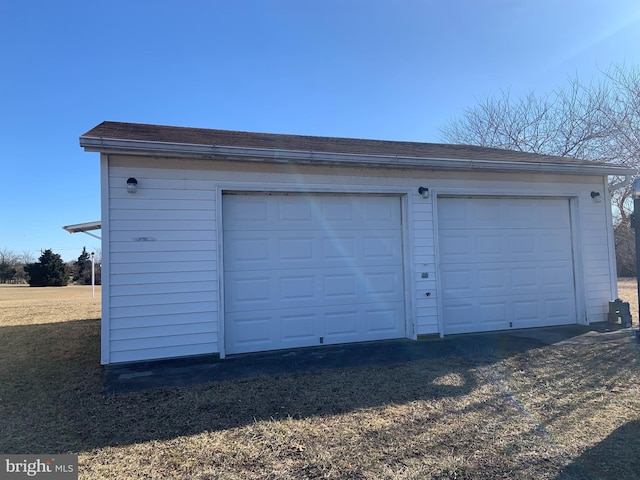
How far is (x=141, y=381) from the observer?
4.29 m

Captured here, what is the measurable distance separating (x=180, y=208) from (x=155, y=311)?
1.41 metres

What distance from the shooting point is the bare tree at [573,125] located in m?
11.6

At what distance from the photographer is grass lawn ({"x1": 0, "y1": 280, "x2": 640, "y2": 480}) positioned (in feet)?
8.28

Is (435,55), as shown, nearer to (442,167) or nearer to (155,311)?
(442,167)

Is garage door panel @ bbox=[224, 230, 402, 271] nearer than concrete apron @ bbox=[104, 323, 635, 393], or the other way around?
concrete apron @ bbox=[104, 323, 635, 393]

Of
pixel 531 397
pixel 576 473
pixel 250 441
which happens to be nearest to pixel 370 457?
pixel 250 441

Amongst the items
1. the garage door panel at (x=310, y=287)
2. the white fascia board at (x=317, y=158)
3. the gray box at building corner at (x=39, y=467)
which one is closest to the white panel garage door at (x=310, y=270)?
the garage door panel at (x=310, y=287)

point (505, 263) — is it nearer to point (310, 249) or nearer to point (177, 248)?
point (310, 249)

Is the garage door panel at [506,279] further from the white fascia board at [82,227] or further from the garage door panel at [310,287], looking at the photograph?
the white fascia board at [82,227]

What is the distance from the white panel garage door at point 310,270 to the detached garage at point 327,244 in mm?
20

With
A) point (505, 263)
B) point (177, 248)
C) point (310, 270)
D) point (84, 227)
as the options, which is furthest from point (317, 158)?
point (84, 227)

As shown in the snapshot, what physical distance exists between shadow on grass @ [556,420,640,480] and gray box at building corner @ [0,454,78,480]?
3.15 metres

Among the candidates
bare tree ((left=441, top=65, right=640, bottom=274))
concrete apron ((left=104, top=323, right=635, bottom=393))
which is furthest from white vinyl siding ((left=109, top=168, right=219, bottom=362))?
bare tree ((left=441, top=65, right=640, bottom=274))

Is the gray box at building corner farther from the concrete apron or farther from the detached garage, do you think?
the detached garage
